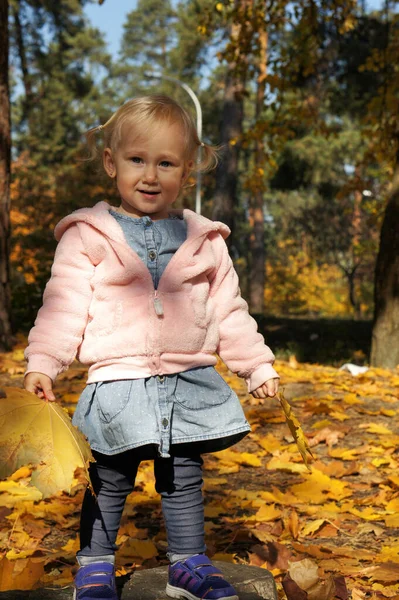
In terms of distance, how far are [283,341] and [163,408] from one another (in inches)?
336

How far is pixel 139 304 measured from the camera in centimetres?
219

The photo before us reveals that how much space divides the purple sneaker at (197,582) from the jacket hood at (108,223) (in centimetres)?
99

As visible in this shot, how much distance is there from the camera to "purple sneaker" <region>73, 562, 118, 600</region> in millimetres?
2123

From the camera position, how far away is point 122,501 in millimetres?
2252

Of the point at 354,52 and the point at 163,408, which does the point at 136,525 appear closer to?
the point at 163,408

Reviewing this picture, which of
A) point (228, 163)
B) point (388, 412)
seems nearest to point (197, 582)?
point (388, 412)

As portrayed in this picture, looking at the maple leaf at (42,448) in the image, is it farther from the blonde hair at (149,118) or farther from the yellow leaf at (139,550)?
the yellow leaf at (139,550)

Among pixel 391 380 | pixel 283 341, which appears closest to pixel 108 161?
pixel 391 380

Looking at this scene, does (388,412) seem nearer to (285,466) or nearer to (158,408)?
(285,466)

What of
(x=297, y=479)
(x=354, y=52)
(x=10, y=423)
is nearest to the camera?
(x=10, y=423)

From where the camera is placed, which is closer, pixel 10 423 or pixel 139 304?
pixel 10 423

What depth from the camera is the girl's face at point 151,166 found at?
7.26 ft

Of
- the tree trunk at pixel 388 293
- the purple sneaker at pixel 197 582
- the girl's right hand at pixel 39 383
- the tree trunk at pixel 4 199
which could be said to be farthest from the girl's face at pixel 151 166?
the tree trunk at pixel 388 293

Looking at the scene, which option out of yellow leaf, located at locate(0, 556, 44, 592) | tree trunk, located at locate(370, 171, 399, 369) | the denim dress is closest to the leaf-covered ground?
yellow leaf, located at locate(0, 556, 44, 592)
